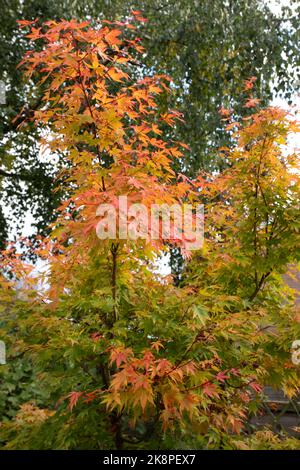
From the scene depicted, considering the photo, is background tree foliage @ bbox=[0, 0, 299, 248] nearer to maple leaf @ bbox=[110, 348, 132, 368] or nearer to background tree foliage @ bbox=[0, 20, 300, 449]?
background tree foliage @ bbox=[0, 20, 300, 449]

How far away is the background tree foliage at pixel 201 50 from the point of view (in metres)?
6.58

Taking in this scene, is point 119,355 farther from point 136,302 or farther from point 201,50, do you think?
point 201,50

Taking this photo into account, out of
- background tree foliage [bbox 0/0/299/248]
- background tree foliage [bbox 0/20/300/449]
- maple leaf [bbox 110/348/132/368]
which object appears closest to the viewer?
maple leaf [bbox 110/348/132/368]

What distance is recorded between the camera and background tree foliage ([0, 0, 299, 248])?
6578mm

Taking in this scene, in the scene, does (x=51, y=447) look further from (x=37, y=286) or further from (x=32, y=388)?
(x=32, y=388)

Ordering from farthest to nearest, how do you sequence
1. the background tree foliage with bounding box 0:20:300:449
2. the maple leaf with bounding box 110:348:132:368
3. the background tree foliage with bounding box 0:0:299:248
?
the background tree foliage with bounding box 0:0:299:248, the background tree foliage with bounding box 0:20:300:449, the maple leaf with bounding box 110:348:132:368

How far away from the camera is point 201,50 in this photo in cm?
691

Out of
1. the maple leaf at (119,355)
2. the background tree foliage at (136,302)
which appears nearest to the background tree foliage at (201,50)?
the background tree foliage at (136,302)

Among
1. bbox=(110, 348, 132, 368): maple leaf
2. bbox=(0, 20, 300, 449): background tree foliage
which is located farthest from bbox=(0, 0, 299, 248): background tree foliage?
bbox=(110, 348, 132, 368): maple leaf

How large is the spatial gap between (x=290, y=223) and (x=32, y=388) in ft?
9.43

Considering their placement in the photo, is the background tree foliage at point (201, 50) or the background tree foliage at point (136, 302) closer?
the background tree foliage at point (136, 302)

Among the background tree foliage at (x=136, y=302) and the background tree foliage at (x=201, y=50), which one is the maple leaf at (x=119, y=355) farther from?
the background tree foliage at (x=201, y=50)

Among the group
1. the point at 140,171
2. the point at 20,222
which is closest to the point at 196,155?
the point at 20,222

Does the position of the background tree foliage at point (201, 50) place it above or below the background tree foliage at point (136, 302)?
above
